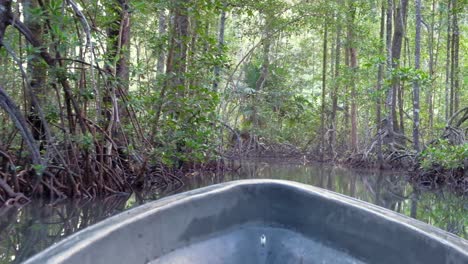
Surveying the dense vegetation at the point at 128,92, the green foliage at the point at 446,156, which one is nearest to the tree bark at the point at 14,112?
the dense vegetation at the point at 128,92

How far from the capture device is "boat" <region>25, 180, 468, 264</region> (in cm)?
120

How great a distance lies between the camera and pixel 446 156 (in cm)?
636

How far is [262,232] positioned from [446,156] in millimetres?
5519

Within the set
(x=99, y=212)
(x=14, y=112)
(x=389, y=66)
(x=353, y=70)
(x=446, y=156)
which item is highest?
(x=353, y=70)

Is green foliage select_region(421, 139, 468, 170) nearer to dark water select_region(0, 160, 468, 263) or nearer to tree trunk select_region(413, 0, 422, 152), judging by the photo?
dark water select_region(0, 160, 468, 263)

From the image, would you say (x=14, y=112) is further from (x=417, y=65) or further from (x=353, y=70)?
(x=353, y=70)

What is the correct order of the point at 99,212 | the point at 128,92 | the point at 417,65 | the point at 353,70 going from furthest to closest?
the point at 353,70 → the point at 417,65 → the point at 128,92 → the point at 99,212

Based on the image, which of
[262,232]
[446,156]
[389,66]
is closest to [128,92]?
[262,232]

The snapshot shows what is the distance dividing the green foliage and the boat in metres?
5.09

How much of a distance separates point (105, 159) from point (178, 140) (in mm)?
1325

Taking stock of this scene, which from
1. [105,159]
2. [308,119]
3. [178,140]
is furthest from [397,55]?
[105,159]

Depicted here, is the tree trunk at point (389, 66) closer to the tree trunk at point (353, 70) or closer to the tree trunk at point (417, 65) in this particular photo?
the tree trunk at point (417, 65)

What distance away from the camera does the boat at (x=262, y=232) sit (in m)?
1.20

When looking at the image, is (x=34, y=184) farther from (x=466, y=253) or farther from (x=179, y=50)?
(x=466, y=253)
